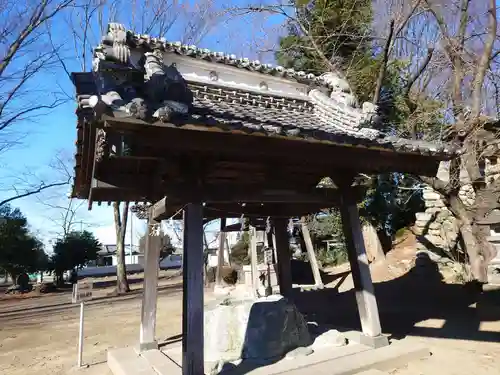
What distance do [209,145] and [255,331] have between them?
3.38 metres

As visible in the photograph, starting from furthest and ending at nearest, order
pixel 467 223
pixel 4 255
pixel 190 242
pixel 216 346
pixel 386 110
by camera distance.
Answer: pixel 4 255 < pixel 386 110 < pixel 467 223 < pixel 216 346 < pixel 190 242

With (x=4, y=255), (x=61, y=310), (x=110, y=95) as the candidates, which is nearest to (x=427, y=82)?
(x=110, y=95)

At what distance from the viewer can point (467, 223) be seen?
27.0 feet

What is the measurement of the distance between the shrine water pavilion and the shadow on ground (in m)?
2.54

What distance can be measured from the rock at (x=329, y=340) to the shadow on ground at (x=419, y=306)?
140 cm

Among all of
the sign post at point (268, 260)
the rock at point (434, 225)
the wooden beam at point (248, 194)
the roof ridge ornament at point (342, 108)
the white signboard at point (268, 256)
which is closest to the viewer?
the wooden beam at point (248, 194)

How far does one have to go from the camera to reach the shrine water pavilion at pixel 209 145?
12.3 feet

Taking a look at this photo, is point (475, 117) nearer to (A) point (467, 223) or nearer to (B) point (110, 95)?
(A) point (467, 223)

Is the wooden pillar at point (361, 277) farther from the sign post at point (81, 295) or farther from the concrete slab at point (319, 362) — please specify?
the sign post at point (81, 295)

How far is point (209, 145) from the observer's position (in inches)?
157

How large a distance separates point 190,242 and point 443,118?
8.02 meters

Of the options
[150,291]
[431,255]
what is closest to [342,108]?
[150,291]

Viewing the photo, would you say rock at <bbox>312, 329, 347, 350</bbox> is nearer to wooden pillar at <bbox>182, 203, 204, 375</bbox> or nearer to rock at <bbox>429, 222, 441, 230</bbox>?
wooden pillar at <bbox>182, 203, 204, 375</bbox>

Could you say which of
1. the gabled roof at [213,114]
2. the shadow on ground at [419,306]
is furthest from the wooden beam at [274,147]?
the shadow on ground at [419,306]
